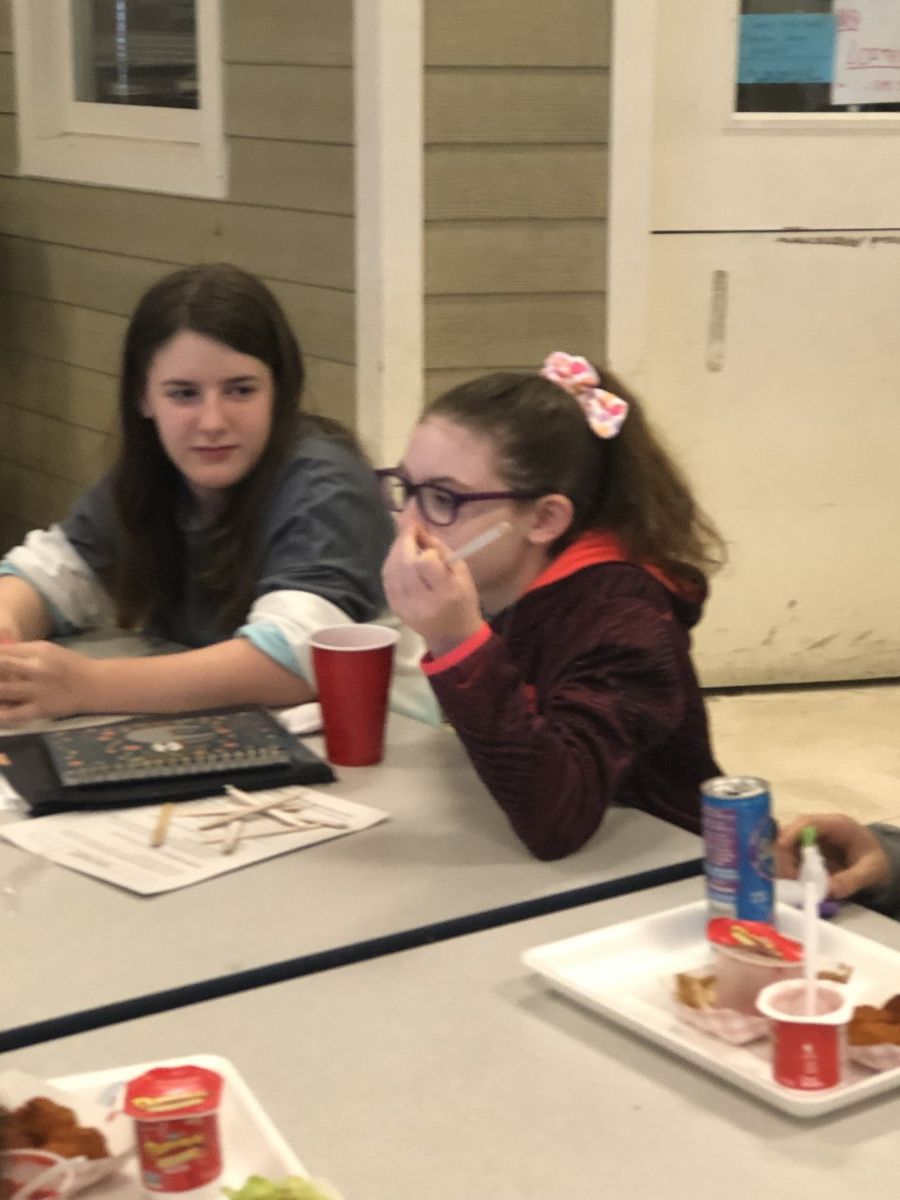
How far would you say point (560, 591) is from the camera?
1.75 meters

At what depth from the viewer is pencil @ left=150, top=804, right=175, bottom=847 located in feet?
5.05

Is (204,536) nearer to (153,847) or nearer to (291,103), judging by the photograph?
(153,847)

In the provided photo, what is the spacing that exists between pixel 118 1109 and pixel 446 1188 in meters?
0.22

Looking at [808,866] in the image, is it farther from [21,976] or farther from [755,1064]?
[21,976]

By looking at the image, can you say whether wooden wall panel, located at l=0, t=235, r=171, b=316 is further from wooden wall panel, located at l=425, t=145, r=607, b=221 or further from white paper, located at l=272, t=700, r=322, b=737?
white paper, located at l=272, t=700, r=322, b=737

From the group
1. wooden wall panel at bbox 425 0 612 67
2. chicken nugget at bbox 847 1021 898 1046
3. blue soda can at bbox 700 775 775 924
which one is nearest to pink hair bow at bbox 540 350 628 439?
blue soda can at bbox 700 775 775 924

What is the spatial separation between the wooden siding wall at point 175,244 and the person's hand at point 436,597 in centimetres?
113

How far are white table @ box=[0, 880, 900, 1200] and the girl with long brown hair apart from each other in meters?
0.74

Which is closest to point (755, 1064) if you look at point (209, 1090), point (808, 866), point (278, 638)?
point (808, 866)

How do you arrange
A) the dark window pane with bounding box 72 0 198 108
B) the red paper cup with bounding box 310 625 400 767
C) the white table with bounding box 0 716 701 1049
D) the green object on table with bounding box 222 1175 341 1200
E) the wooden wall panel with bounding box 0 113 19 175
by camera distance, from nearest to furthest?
the green object on table with bounding box 222 1175 341 1200 → the white table with bounding box 0 716 701 1049 → the red paper cup with bounding box 310 625 400 767 → the dark window pane with bounding box 72 0 198 108 → the wooden wall panel with bounding box 0 113 19 175

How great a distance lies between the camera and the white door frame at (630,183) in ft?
10.7

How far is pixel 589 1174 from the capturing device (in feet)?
3.28

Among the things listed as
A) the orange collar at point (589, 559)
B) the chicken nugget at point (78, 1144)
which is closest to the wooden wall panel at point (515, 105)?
the orange collar at point (589, 559)

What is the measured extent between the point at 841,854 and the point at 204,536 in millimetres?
1100
